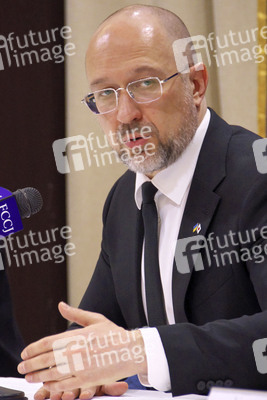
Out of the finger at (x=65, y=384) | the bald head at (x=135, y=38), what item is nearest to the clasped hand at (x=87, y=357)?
the finger at (x=65, y=384)

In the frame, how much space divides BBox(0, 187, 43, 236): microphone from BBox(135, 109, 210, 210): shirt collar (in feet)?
1.30

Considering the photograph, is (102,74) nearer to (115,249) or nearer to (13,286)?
(115,249)

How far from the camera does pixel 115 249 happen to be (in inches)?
68.6

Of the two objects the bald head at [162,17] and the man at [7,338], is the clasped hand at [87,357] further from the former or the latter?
the bald head at [162,17]

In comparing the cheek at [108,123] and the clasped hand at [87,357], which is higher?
the cheek at [108,123]

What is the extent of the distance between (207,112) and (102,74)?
1.03ft

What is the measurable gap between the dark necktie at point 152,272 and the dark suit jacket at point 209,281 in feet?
0.15

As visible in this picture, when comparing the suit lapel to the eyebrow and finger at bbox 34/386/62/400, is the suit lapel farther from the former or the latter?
finger at bbox 34/386/62/400

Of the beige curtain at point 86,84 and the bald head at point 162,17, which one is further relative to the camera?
the beige curtain at point 86,84

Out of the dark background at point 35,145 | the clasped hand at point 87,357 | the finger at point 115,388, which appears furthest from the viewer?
the dark background at point 35,145

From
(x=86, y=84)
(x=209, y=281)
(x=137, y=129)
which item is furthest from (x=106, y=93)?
(x=86, y=84)

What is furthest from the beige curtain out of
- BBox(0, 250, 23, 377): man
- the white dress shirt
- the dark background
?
BBox(0, 250, 23, 377): man

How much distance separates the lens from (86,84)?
282 centimetres

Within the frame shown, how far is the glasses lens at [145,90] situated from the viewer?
1582 millimetres
